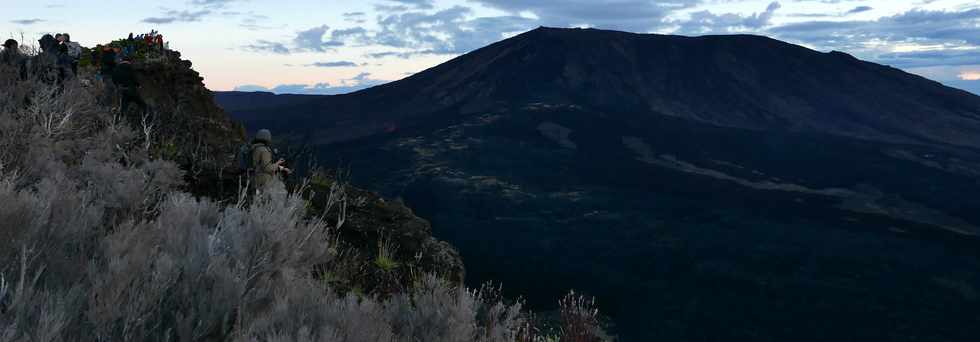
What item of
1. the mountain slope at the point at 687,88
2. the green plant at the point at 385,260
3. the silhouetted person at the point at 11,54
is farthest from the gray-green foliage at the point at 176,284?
the mountain slope at the point at 687,88

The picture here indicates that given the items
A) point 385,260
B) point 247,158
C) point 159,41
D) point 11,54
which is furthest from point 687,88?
point 247,158

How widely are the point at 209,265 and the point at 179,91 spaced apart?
11916 millimetres

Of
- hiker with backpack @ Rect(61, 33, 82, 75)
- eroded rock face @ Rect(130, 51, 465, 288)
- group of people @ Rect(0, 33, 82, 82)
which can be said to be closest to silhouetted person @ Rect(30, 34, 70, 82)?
group of people @ Rect(0, 33, 82, 82)

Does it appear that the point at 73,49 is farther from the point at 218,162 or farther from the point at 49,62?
the point at 218,162

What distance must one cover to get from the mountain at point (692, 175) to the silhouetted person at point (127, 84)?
22.8 feet

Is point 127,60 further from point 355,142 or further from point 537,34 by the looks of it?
point 537,34

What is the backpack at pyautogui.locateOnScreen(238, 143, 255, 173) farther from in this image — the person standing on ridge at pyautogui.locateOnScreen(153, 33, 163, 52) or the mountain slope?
the mountain slope

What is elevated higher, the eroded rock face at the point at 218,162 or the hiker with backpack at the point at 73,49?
the hiker with backpack at the point at 73,49

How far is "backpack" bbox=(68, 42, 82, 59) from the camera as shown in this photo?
16.0 m

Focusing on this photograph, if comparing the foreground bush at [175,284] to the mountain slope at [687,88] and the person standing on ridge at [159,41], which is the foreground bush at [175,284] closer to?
the person standing on ridge at [159,41]

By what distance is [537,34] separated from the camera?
299ft

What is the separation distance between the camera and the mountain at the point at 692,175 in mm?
19906

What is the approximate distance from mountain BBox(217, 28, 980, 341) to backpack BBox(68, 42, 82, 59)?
23.5 ft

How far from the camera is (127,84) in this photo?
42.6 ft
